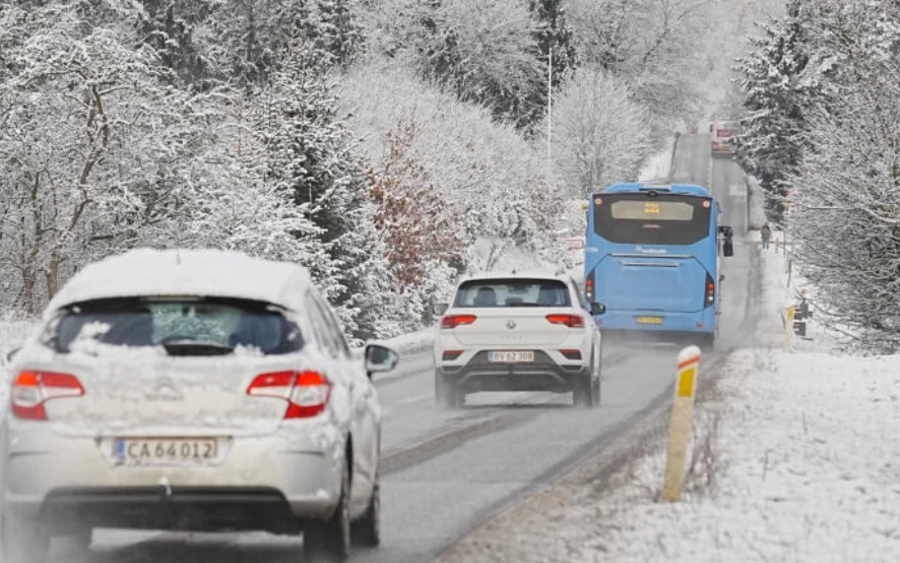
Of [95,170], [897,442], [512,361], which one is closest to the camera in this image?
[897,442]

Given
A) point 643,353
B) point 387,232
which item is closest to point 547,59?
point 387,232

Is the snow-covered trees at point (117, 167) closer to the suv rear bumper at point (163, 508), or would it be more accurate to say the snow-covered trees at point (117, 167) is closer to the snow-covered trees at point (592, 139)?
the suv rear bumper at point (163, 508)

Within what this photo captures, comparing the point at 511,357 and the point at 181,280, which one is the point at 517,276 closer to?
the point at 511,357

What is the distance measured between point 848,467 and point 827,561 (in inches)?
174

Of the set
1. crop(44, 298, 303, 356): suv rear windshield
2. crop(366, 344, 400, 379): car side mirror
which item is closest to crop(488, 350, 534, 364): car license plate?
crop(366, 344, 400, 379): car side mirror

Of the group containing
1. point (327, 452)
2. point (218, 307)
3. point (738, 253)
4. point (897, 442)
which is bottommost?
point (738, 253)

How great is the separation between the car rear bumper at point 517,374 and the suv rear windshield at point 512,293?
0.77 metres

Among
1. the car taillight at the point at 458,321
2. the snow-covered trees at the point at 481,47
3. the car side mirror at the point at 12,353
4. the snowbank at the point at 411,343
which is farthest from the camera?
the snow-covered trees at the point at 481,47

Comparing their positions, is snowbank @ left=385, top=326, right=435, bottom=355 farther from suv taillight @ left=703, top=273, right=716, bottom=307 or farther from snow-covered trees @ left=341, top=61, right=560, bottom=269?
snow-covered trees @ left=341, top=61, right=560, bottom=269

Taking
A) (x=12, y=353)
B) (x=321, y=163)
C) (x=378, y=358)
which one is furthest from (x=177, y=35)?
(x=12, y=353)

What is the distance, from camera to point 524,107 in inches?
4338

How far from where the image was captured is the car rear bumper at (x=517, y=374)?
20.8 m

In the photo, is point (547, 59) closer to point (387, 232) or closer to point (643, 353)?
point (387, 232)

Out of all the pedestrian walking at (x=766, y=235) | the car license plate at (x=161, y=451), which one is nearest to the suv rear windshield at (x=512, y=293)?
the car license plate at (x=161, y=451)
